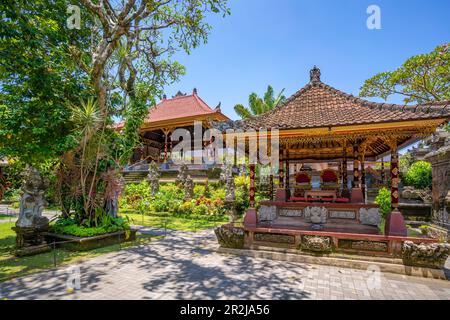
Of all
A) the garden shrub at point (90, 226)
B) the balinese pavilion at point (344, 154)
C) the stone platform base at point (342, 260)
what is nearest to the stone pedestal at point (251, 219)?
the balinese pavilion at point (344, 154)

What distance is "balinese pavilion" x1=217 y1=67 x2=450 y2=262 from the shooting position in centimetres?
673

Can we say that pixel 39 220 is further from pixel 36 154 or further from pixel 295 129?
pixel 295 129

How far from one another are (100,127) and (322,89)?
325 inches

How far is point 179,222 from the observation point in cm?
1405

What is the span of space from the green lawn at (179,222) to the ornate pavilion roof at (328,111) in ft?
21.1

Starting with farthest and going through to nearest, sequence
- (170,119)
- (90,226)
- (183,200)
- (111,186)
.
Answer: (170,119) → (183,200) → (111,186) → (90,226)

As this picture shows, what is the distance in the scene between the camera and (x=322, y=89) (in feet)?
31.2

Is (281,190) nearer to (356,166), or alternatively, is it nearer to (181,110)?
(356,166)

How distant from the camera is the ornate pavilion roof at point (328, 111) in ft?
21.8

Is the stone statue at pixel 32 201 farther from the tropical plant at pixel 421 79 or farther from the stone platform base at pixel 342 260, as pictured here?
the tropical plant at pixel 421 79

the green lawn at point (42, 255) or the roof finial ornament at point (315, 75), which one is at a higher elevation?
the roof finial ornament at point (315, 75)

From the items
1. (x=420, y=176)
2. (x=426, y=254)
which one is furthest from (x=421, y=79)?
(x=426, y=254)

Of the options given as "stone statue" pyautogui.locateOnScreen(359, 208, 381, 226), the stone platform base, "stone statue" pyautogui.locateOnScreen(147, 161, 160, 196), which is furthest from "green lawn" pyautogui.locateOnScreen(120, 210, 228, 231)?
"stone statue" pyautogui.locateOnScreen(359, 208, 381, 226)

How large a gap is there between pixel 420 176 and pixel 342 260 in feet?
46.9
